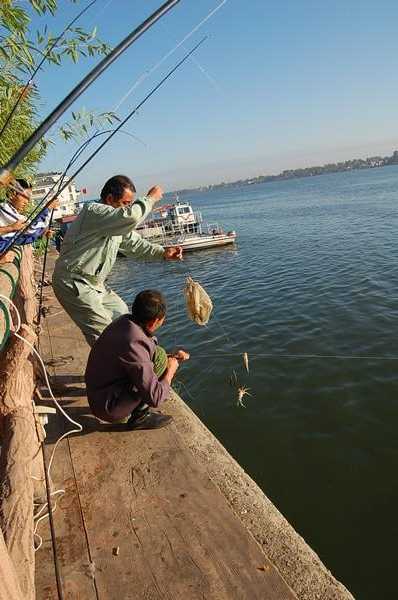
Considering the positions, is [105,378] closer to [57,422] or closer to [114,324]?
[114,324]

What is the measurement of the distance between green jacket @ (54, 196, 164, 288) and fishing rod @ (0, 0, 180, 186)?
1.61 m

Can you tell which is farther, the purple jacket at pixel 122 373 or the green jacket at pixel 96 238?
the green jacket at pixel 96 238

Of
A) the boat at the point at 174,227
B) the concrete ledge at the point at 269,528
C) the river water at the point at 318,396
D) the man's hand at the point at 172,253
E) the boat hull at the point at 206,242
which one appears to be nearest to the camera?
the concrete ledge at the point at 269,528

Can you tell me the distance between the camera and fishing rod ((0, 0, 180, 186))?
141 cm

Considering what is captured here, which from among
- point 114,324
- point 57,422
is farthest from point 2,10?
point 57,422

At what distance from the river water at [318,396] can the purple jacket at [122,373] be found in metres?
2.39

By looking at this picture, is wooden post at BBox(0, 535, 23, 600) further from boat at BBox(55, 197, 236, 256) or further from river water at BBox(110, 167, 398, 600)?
boat at BBox(55, 197, 236, 256)

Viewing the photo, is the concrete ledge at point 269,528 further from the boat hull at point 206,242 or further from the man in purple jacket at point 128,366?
the boat hull at point 206,242

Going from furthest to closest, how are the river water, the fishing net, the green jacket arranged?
the fishing net
the river water
the green jacket

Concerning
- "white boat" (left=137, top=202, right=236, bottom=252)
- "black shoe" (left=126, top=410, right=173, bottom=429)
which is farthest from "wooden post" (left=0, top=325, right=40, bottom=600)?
"white boat" (left=137, top=202, right=236, bottom=252)

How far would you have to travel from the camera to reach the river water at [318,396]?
4199 mm

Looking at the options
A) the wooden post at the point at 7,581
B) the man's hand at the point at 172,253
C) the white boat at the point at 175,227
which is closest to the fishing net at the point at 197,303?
the man's hand at the point at 172,253

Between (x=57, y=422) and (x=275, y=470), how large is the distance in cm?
289

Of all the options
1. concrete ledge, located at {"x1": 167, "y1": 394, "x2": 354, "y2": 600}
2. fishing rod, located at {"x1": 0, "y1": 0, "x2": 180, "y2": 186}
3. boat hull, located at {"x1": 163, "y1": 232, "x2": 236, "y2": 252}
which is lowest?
boat hull, located at {"x1": 163, "y1": 232, "x2": 236, "y2": 252}
